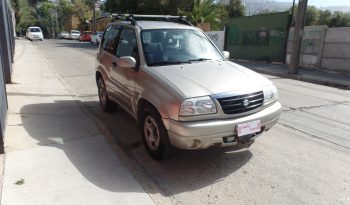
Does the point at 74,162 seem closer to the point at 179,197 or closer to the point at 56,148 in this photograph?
the point at 56,148

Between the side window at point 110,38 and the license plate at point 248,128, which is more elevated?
the side window at point 110,38

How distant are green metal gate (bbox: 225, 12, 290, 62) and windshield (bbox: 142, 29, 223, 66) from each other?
1290 cm

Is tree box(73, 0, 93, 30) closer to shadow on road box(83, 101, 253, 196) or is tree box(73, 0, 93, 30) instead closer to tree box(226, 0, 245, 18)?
tree box(226, 0, 245, 18)

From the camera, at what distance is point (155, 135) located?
4.43 meters

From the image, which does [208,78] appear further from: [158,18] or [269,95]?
[158,18]

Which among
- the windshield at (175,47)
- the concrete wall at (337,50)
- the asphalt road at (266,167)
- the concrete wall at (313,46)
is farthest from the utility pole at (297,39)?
the windshield at (175,47)

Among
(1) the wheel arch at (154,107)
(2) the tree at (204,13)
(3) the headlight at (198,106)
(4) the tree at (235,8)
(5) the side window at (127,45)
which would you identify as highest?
(4) the tree at (235,8)

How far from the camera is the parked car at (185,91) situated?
3898 mm

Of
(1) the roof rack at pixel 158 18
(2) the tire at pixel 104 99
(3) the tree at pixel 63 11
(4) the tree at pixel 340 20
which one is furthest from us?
(3) the tree at pixel 63 11

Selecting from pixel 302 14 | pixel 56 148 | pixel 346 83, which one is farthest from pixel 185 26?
pixel 302 14

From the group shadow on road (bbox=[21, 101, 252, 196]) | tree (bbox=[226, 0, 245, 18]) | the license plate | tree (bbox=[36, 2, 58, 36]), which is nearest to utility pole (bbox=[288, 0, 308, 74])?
shadow on road (bbox=[21, 101, 252, 196])

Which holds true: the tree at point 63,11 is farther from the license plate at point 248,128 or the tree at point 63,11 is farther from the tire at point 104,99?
the license plate at point 248,128

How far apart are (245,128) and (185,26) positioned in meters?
2.36

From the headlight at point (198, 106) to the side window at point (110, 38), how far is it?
2825mm
